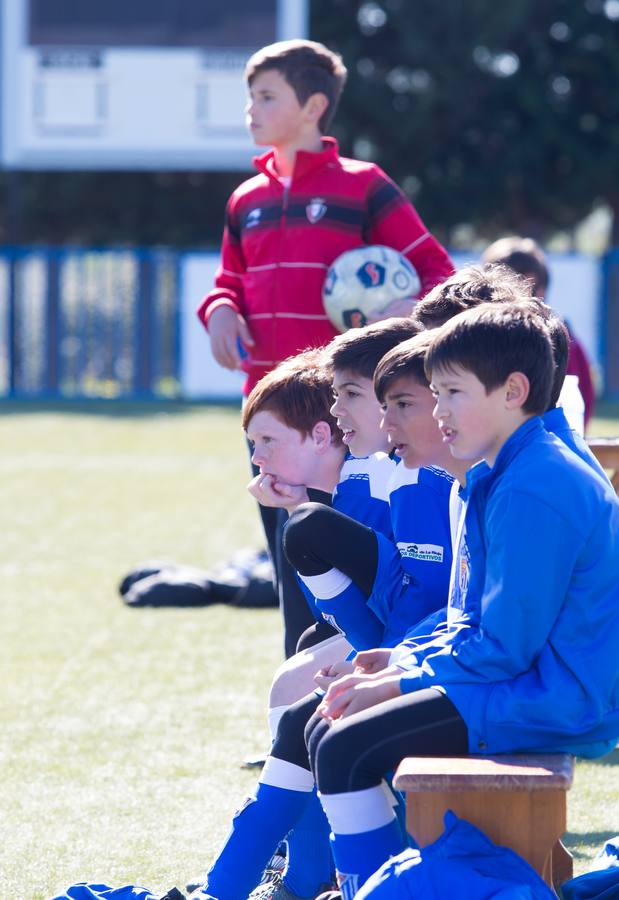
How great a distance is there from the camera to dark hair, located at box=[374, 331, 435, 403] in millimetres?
2922

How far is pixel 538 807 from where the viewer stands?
255cm

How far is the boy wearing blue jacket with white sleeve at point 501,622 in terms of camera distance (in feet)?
8.34

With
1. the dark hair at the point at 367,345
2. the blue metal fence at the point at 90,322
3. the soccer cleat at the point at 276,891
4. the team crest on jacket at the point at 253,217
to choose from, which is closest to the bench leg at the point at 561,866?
the soccer cleat at the point at 276,891

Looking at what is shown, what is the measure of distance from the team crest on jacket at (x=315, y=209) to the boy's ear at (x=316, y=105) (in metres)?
0.25

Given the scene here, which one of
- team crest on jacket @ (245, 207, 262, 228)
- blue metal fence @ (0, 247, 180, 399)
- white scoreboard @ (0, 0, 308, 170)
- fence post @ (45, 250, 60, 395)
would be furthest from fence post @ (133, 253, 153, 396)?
team crest on jacket @ (245, 207, 262, 228)

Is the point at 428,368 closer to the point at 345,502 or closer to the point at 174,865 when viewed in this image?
the point at 345,502

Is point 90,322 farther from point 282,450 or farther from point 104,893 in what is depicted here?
point 104,893

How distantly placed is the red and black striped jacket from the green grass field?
3.77 ft

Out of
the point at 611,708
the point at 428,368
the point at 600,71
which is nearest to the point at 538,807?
the point at 611,708

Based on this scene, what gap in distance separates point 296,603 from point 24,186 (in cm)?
2117

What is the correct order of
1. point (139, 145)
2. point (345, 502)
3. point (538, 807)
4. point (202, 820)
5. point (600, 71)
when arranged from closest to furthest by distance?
point (538, 807) < point (345, 502) < point (202, 820) < point (139, 145) < point (600, 71)

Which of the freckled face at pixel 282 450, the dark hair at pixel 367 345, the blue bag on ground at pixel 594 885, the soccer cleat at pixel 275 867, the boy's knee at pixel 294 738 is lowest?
A: the soccer cleat at pixel 275 867

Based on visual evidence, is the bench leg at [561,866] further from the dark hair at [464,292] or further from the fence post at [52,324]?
the fence post at [52,324]

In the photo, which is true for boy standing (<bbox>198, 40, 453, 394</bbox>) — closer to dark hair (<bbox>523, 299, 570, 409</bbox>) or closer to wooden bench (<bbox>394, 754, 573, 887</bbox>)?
dark hair (<bbox>523, 299, 570, 409</bbox>)
